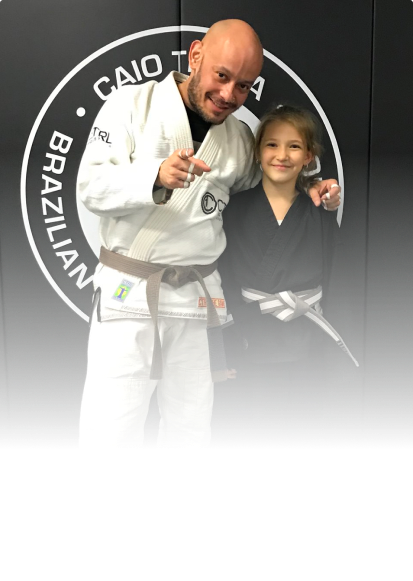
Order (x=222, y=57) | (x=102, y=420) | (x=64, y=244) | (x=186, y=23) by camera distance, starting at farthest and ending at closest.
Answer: (x=64, y=244), (x=186, y=23), (x=102, y=420), (x=222, y=57)

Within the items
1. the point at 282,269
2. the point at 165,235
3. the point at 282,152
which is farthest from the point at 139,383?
the point at 282,152

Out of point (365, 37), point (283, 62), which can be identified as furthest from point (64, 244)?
point (365, 37)

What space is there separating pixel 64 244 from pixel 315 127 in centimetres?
93

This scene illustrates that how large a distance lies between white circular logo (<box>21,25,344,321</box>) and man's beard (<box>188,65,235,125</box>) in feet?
1.23

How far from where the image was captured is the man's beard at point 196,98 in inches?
58.8

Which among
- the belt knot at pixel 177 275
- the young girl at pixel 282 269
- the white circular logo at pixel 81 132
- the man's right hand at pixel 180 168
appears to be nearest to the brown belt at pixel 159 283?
the belt knot at pixel 177 275

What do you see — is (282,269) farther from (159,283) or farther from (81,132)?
(81,132)

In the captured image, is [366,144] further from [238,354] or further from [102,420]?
[102,420]

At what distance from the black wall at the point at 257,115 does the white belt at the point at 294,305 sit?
352 mm

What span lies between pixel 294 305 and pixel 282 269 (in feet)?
0.36

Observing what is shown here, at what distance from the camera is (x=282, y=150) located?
5.22ft

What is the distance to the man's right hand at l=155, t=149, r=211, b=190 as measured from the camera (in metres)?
1.29

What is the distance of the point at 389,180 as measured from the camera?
1.93 metres

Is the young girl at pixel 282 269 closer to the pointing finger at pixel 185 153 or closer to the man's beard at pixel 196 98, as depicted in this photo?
the man's beard at pixel 196 98
